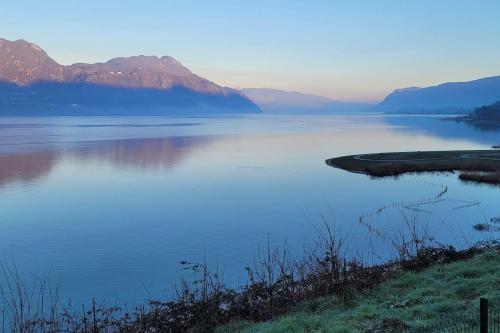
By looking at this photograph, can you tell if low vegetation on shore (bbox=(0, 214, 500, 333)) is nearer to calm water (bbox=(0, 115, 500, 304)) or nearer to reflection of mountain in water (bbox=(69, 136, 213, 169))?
calm water (bbox=(0, 115, 500, 304))

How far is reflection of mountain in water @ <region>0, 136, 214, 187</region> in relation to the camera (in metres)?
51.7

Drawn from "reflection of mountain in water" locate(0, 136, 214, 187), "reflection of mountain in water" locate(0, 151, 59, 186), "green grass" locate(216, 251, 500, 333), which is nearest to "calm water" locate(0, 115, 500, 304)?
"reflection of mountain in water" locate(0, 151, 59, 186)

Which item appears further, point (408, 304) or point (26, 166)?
point (26, 166)

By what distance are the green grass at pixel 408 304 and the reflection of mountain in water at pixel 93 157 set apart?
40.4m

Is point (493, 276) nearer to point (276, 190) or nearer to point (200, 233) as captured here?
point (200, 233)

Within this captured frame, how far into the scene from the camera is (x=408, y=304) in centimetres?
1173

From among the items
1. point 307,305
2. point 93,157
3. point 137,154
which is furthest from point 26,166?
point 307,305

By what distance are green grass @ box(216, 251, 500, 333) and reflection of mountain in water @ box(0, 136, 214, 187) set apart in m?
40.4

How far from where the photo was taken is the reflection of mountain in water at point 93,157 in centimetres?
5165

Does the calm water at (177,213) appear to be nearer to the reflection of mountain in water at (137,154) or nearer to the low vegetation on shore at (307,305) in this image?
the reflection of mountain in water at (137,154)

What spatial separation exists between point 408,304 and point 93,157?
6083cm

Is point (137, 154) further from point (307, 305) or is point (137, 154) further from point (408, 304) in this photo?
point (408, 304)

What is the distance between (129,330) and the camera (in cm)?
1326

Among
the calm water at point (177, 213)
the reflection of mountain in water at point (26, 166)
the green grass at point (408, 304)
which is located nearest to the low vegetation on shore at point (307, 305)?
the green grass at point (408, 304)
